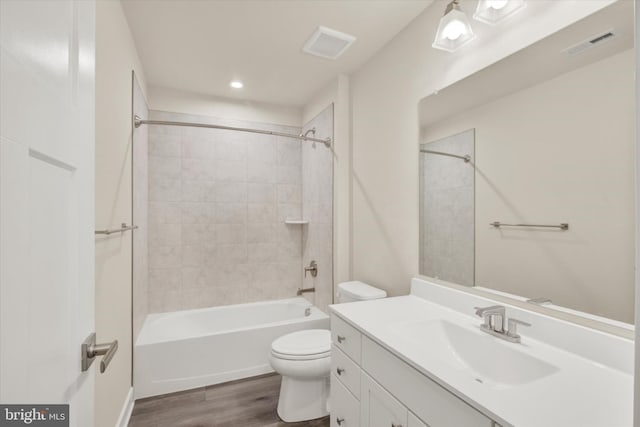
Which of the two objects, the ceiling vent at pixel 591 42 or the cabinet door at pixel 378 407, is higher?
the ceiling vent at pixel 591 42

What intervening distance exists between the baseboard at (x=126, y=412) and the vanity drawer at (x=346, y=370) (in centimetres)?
131

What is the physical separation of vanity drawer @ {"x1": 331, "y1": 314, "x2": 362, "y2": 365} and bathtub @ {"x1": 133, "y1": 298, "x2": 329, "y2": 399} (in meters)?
1.17

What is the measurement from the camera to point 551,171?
43.9 inches

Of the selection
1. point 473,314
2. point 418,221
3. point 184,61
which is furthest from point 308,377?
point 184,61

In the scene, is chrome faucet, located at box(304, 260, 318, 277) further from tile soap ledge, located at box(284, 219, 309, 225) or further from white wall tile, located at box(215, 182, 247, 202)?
white wall tile, located at box(215, 182, 247, 202)

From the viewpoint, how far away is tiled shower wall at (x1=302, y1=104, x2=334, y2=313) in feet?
8.82

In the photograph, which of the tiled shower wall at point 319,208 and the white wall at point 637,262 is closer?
the white wall at point 637,262

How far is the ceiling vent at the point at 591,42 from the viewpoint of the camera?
975 millimetres

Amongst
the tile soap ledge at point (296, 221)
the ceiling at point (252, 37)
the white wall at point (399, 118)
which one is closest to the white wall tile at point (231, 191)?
the tile soap ledge at point (296, 221)

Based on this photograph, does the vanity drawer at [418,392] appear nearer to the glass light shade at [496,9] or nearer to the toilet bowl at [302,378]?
the toilet bowl at [302,378]

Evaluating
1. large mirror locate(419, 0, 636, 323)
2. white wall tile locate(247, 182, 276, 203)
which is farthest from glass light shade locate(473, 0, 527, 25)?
white wall tile locate(247, 182, 276, 203)

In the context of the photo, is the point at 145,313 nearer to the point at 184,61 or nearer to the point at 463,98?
the point at 184,61

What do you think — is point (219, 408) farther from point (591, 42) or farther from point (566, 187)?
point (591, 42)

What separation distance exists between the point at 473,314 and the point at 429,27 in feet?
5.13
